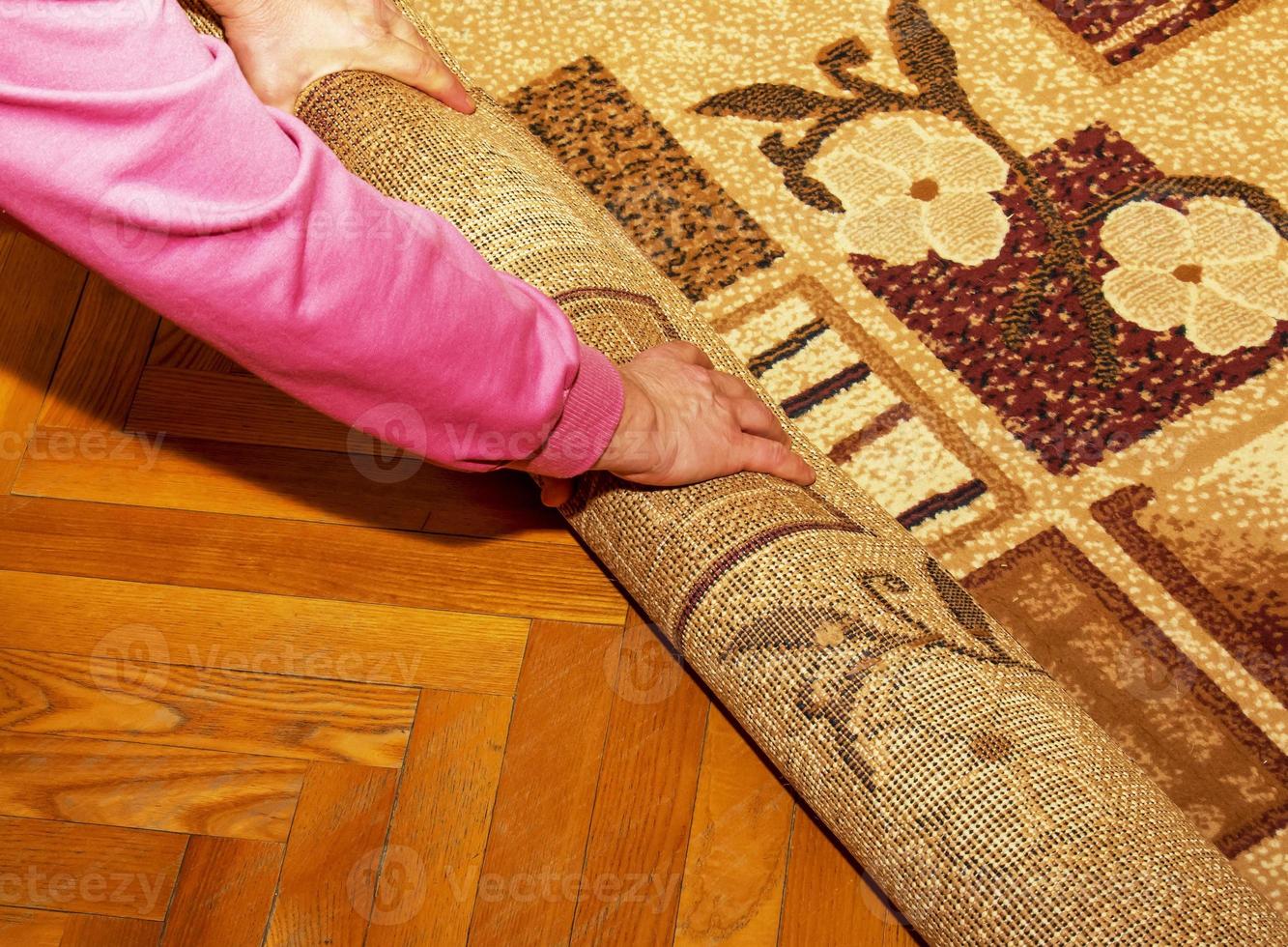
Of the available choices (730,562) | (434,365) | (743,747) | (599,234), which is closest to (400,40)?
(599,234)

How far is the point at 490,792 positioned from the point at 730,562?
0.29m

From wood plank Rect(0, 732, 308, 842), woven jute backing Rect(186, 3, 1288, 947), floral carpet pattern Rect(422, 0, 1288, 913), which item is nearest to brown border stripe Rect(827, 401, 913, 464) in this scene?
floral carpet pattern Rect(422, 0, 1288, 913)

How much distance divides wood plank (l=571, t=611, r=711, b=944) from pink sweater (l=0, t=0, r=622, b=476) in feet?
0.92

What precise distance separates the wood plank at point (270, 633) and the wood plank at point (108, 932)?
0.19 meters

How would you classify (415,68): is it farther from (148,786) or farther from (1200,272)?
(1200,272)

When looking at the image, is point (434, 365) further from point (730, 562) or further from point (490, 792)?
point (490, 792)

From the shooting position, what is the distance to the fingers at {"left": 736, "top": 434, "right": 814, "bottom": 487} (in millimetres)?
761

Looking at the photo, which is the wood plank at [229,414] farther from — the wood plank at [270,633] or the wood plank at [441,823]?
the wood plank at [441,823]

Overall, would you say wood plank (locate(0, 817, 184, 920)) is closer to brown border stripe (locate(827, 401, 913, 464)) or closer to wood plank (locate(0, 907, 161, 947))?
wood plank (locate(0, 907, 161, 947))

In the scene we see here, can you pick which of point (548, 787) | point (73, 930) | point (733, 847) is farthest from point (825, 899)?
point (73, 930)

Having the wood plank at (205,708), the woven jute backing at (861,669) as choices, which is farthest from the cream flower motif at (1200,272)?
the wood plank at (205,708)

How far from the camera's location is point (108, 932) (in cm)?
81

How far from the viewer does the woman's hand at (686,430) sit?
28.1 inches

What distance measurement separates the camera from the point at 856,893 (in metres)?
0.81
